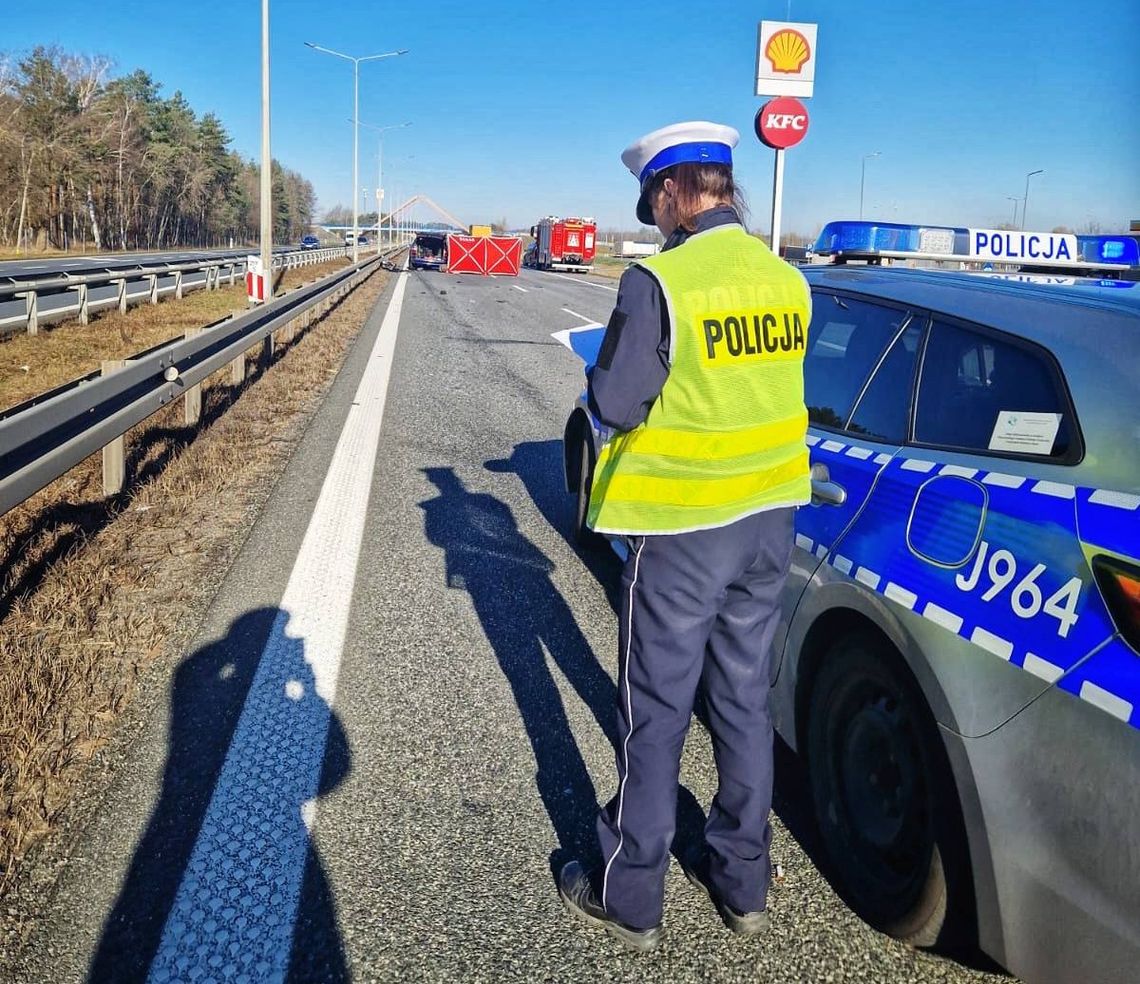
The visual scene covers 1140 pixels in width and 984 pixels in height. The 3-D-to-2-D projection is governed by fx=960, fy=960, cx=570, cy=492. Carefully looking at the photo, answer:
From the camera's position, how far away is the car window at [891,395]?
277 centimetres

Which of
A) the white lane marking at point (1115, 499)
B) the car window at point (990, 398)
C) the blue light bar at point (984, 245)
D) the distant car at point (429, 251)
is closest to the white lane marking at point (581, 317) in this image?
the blue light bar at point (984, 245)

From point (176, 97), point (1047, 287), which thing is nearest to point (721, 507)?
point (1047, 287)

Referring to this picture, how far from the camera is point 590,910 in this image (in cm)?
245

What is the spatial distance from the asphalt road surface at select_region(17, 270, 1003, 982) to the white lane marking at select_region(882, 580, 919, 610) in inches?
34.0

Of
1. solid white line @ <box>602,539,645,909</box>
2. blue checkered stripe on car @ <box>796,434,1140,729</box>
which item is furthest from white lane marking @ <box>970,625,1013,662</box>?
solid white line @ <box>602,539,645,909</box>

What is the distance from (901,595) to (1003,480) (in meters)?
0.36

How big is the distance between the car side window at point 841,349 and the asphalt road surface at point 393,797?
1.26 m

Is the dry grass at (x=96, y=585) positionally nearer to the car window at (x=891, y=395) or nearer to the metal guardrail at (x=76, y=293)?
the car window at (x=891, y=395)

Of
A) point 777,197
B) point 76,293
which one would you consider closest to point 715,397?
point 777,197

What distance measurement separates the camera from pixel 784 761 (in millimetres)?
3342

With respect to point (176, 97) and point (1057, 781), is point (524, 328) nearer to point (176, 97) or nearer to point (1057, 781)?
point (1057, 781)

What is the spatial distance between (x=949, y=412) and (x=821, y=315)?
1009 millimetres

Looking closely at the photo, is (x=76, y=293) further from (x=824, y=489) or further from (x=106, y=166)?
(x=106, y=166)

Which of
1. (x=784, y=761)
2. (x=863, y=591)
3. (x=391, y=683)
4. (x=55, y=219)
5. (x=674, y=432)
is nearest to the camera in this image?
(x=674, y=432)
